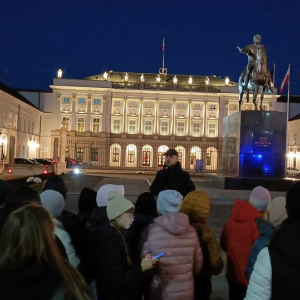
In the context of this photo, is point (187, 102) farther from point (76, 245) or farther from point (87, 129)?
point (76, 245)

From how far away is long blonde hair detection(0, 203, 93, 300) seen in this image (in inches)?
72.0

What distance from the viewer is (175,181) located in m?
5.83

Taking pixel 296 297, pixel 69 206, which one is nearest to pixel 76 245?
pixel 296 297

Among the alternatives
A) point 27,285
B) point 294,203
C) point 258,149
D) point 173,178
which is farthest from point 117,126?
point 27,285

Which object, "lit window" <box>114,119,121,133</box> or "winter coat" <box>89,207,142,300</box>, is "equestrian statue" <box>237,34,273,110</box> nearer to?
"winter coat" <box>89,207,142,300</box>

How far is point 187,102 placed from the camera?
65938 mm

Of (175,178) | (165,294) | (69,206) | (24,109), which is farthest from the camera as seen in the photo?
(24,109)

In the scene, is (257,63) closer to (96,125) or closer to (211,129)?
(96,125)

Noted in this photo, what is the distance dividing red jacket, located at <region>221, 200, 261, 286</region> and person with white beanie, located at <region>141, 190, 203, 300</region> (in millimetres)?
696

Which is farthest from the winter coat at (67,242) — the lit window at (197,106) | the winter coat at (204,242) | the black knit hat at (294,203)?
the lit window at (197,106)

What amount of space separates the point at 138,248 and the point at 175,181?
2.44 meters

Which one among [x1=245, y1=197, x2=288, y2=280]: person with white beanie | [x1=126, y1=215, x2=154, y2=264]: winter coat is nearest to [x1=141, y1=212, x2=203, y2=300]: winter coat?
[x1=126, y1=215, x2=154, y2=264]: winter coat

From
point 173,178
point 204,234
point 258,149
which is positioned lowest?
point 204,234

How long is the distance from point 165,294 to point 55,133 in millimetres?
59565
